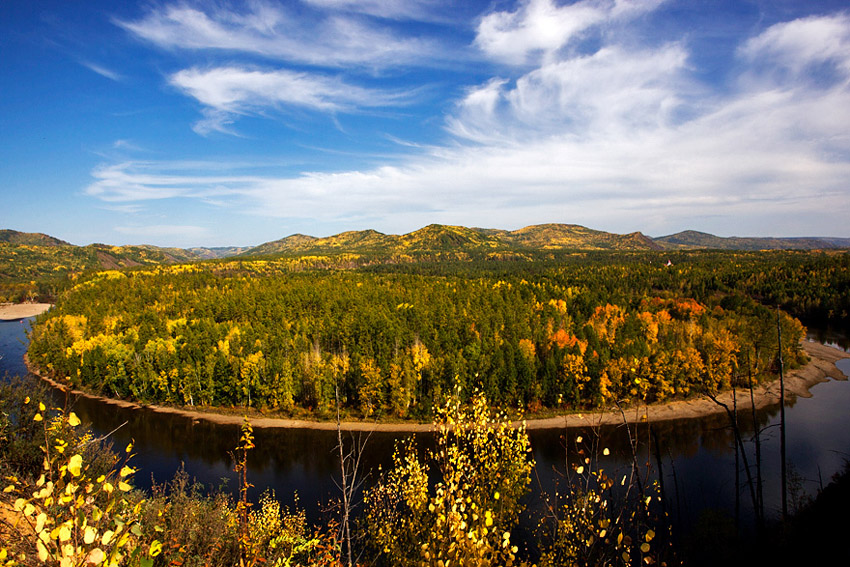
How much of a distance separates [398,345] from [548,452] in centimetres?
2339

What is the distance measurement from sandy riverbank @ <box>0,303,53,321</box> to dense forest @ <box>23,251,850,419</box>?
34295mm

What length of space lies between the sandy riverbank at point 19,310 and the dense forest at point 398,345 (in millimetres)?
34295

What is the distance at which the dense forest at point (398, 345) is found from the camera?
44.4 metres

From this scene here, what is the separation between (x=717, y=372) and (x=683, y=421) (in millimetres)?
9601

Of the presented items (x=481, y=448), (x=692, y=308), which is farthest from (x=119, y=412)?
(x=692, y=308)

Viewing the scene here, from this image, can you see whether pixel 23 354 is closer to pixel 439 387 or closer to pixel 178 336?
pixel 178 336

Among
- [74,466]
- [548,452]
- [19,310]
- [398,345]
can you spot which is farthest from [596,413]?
[19,310]

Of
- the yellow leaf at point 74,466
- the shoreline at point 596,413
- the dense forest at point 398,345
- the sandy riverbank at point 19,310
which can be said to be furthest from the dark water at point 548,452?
the sandy riverbank at point 19,310

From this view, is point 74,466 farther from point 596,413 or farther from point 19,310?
point 19,310

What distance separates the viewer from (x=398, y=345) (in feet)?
174

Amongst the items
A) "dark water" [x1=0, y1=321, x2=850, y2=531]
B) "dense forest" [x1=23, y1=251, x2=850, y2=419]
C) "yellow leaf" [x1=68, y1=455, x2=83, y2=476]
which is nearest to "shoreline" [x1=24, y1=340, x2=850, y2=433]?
"dark water" [x1=0, y1=321, x2=850, y2=531]

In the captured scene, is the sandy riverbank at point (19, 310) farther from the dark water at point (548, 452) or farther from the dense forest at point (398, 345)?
the dark water at point (548, 452)

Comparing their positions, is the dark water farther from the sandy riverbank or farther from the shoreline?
the sandy riverbank

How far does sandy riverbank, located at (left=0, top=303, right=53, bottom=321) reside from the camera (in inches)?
4114
